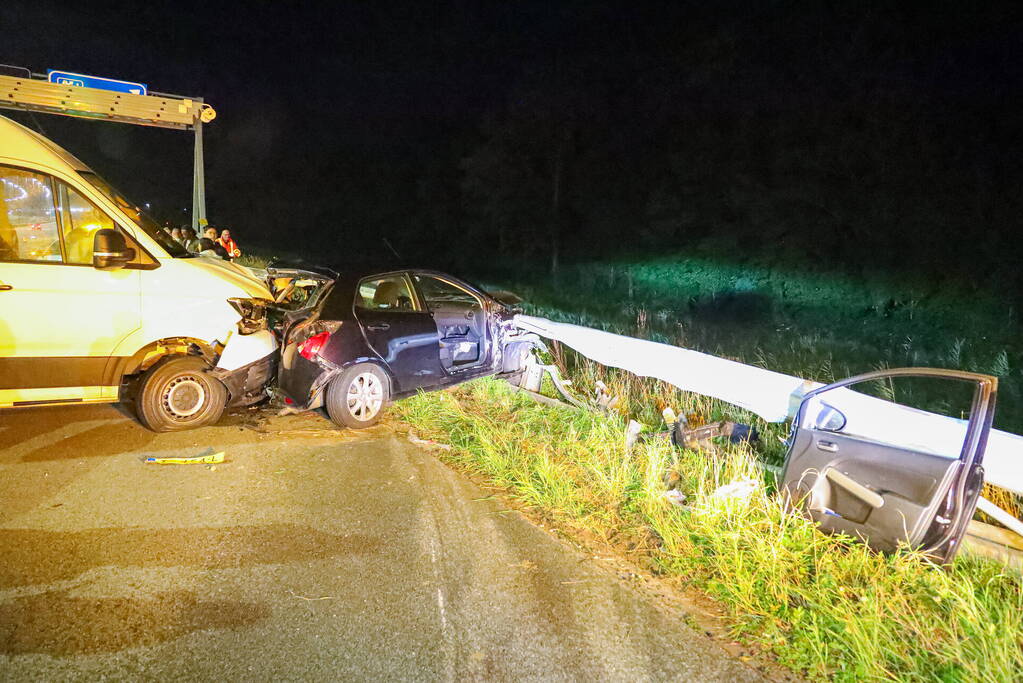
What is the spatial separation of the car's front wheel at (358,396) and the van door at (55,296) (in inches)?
73.2

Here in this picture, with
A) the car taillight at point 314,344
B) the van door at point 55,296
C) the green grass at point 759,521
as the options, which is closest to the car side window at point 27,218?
the van door at point 55,296

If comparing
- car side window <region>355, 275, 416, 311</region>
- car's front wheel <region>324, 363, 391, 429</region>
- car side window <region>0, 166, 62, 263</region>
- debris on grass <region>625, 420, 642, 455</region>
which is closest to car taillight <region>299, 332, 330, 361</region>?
car's front wheel <region>324, 363, 391, 429</region>

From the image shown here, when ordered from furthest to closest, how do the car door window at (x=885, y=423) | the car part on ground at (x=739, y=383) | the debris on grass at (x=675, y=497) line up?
the debris on grass at (x=675, y=497) < the car door window at (x=885, y=423) < the car part on ground at (x=739, y=383)

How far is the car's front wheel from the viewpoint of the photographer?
7.02 metres

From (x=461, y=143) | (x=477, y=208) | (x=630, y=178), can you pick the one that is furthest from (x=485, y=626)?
(x=461, y=143)

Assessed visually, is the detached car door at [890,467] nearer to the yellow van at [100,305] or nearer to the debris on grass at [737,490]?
the debris on grass at [737,490]

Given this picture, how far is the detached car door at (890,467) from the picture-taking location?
153 inches

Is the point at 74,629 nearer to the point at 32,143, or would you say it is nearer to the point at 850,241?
the point at 32,143

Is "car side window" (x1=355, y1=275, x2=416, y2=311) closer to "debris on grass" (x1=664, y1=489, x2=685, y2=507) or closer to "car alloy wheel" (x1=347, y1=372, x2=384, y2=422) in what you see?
"car alloy wheel" (x1=347, y1=372, x2=384, y2=422)

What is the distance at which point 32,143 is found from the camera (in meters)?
6.32

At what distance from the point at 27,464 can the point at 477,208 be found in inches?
1540

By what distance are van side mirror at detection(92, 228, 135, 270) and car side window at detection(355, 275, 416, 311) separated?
2.05 metres

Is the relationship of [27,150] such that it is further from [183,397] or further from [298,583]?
[298,583]

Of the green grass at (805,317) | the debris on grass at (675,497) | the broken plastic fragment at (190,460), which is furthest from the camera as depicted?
the green grass at (805,317)
